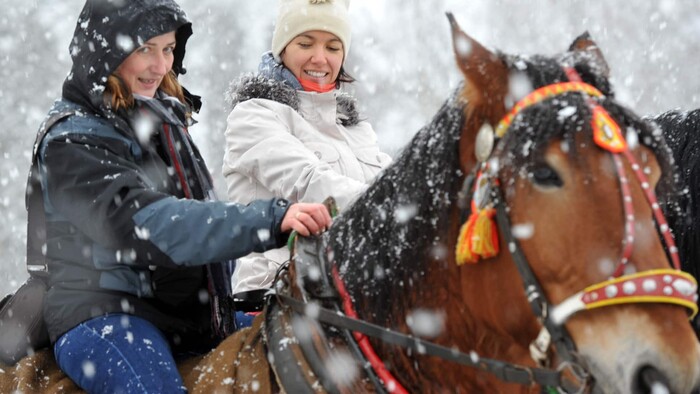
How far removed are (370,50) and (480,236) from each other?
16673 millimetres

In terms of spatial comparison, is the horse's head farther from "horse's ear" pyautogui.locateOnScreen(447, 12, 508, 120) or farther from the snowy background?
the snowy background

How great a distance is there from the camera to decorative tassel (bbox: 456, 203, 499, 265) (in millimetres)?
2143

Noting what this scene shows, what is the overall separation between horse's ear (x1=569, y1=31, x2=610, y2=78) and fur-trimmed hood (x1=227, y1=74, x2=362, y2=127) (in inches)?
64.2

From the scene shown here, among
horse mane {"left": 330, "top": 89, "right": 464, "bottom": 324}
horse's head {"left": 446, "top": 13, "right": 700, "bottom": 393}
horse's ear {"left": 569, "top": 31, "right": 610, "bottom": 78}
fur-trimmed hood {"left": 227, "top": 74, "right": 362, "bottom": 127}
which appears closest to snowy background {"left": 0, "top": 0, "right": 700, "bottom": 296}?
fur-trimmed hood {"left": 227, "top": 74, "right": 362, "bottom": 127}

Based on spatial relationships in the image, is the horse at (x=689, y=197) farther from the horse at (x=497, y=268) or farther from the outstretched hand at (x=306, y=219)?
the outstretched hand at (x=306, y=219)

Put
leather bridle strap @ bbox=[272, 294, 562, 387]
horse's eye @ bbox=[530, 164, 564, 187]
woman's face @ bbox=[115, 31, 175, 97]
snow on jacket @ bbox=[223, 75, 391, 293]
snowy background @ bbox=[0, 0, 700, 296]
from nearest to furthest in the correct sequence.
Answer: horse's eye @ bbox=[530, 164, 564, 187] < leather bridle strap @ bbox=[272, 294, 562, 387] < woman's face @ bbox=[115, 31, 175, 97] < snow on jacket @ bbox=[223, 75, 391, 293] < snowy background @ bbox=[0, 0, 700, 296]

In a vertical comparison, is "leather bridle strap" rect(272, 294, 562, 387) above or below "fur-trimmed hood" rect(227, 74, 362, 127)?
below

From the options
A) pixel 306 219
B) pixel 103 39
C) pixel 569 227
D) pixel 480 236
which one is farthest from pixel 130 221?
pixel 569 227

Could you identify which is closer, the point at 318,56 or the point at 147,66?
the point at 147,66

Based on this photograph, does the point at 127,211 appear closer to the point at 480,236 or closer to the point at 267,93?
the point at 480,236

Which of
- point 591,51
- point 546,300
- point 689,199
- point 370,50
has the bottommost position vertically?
point 546,300

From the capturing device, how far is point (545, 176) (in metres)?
2.02

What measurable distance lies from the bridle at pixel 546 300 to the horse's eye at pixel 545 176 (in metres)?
0.13

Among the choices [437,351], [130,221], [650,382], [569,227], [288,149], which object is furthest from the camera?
[288,149]
